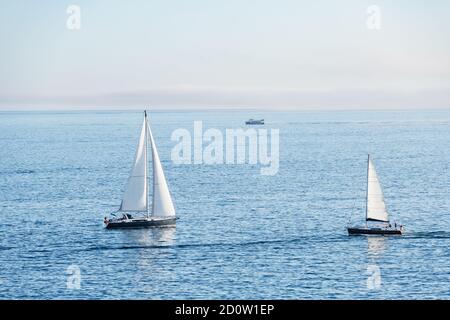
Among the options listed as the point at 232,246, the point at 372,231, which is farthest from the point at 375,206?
the point at 232,246

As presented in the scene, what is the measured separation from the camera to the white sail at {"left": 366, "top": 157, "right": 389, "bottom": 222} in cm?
9962

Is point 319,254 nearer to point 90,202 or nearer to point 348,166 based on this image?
point 90,202

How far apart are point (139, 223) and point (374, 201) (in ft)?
93.0

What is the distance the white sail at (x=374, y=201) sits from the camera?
99625 millimetres

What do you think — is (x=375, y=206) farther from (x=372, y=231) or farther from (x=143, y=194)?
(x=143, y=194)

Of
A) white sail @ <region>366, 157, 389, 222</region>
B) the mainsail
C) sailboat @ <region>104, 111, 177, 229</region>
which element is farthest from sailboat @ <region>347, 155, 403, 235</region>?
the mainsail

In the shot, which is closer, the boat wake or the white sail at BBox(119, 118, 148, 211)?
the boat wake

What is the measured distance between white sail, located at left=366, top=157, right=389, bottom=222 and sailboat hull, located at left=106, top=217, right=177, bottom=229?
945 inches

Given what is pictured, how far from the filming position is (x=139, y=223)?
102812 millimetres

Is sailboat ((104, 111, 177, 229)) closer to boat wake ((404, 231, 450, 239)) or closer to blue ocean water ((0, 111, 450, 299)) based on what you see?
blue ocean water ((0, 111, 450, 299))

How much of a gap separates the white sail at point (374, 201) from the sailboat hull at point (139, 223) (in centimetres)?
2400
